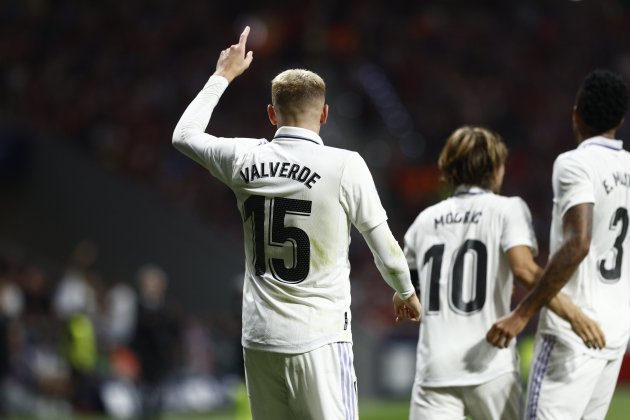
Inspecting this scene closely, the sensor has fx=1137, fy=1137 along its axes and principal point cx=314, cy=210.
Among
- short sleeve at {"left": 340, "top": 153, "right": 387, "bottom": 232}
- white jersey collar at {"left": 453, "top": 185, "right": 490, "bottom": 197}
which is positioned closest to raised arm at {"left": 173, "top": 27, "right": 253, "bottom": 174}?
short sleeve at {"left": 340, "top": 153, "right": 387, "bottom": 232}

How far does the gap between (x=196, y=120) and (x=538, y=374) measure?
2.00 metres

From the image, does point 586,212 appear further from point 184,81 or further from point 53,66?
point 53,66

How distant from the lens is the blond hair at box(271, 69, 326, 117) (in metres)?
4.79

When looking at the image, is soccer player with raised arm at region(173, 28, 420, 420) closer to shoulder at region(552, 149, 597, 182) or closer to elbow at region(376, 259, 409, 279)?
elbow at region(376, 259, 409, 279)

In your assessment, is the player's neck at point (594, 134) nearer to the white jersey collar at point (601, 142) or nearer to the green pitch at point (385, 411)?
the white jersey collar at point (601, 142)

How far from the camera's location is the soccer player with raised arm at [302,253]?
15.5 ft

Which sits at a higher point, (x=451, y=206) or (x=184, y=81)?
(x=184, y=81)

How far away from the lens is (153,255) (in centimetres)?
1984

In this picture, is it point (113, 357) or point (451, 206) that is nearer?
point (451, 206)

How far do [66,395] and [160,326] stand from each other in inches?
89.6

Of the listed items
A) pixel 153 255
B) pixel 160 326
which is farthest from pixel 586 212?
pixel 153 255

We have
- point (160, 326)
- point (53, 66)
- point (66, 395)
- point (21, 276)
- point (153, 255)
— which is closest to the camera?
point (160, 326)

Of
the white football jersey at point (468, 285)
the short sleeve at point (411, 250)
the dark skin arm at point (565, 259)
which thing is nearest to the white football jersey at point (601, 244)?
the dark skin arm at point (565, 259)

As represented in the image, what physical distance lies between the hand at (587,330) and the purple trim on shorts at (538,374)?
0.55 ft
